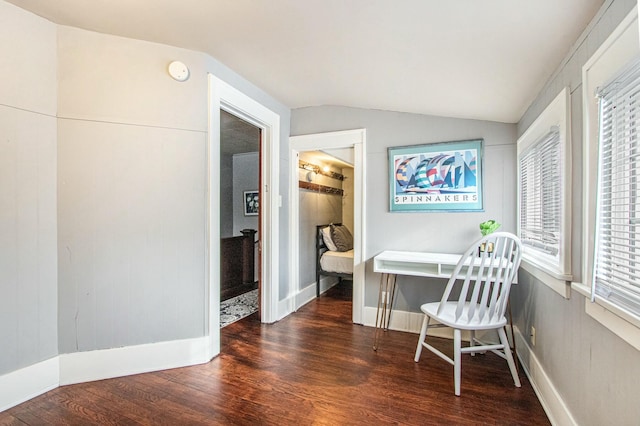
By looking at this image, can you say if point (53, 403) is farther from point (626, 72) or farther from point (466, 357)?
point (626, 72)

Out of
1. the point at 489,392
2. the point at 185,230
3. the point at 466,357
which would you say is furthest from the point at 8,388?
the point at 466,357

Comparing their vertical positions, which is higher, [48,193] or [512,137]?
[512,137]

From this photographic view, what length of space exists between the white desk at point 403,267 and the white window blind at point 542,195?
0.46m

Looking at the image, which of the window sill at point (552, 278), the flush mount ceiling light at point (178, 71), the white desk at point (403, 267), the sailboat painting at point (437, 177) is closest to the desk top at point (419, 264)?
the white desk at point (403, 267)

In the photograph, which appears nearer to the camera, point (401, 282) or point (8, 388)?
point (8, 388)

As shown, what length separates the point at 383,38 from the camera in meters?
1.70

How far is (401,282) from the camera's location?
3021 mm

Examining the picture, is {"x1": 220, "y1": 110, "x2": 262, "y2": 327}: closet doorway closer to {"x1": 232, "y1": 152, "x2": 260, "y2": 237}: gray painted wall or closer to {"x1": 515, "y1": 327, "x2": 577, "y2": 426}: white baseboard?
{"x1": 232, "y1": 152, "x2": 260, "y2": 237}: gray painted wall

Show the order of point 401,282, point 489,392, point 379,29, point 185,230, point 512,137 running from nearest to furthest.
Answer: point 379,29, point 489,392, point 185,230, point 512,137, point 401,282

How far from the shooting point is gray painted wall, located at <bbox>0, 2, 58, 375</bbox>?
1761 mm

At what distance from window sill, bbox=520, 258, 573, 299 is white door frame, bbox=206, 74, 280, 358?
223 centimetres

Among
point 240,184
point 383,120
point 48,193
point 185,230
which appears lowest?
point 185,230

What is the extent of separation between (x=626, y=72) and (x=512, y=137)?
1725 mm

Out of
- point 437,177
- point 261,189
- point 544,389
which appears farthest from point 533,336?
point 261,189
